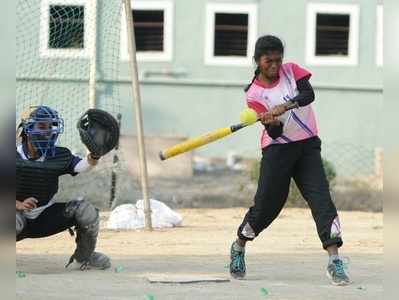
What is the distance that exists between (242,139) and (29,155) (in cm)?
1682

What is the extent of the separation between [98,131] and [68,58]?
9888 mm

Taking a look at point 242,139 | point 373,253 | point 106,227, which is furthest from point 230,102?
point 373,253

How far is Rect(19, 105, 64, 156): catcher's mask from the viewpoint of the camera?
934cm

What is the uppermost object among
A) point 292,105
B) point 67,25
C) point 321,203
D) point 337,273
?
point 67,25

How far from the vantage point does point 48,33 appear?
18734 millimetres

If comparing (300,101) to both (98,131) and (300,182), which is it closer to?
(300,182)

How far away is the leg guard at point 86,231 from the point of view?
31.4ft

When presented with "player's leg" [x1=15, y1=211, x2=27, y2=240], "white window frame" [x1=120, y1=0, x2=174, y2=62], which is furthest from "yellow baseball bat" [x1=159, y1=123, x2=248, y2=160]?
"white window frame" [x1=120, y1=0, x2=174, y2=62]

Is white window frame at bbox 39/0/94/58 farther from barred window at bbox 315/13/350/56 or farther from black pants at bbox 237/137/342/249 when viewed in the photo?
barred window at bbox 315/13/350/56

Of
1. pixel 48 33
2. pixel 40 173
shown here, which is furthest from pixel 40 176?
pixel 48 33

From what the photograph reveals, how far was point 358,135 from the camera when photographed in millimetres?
26219

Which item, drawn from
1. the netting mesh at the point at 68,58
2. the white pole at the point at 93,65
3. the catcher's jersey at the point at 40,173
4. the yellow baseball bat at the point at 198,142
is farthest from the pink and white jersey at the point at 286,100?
the white pole at the point at 93,65

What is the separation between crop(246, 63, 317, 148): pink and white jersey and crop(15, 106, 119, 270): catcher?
1.16 meters

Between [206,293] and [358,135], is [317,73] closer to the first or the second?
[358,135]
